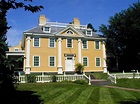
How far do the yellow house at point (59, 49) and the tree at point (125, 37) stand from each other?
6.98m

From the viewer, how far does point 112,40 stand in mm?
42312

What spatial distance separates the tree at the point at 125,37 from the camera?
3872cm

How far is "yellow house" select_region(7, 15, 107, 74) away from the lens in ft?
102

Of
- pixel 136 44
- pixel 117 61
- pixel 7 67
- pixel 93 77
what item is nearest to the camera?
pixel 7 67

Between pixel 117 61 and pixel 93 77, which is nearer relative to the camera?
pixel 93 77

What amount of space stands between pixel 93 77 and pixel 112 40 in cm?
1480

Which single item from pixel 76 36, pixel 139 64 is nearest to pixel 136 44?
pixel 139 64

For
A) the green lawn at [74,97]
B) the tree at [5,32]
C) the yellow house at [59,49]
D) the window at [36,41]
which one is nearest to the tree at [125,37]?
the yellow house at [59,49]

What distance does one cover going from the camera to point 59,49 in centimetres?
3241

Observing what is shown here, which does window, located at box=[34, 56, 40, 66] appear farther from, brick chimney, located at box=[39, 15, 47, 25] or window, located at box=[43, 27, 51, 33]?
brick chimney, located at box=[39, 15, 47, 25]

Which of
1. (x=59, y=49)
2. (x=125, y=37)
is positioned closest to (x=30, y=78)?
(x=59, y=49)

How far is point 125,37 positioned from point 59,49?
14703 millimetres

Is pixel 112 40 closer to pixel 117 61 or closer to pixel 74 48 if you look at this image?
pixel 117 61

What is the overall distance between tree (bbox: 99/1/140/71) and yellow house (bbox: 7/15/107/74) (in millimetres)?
6980
